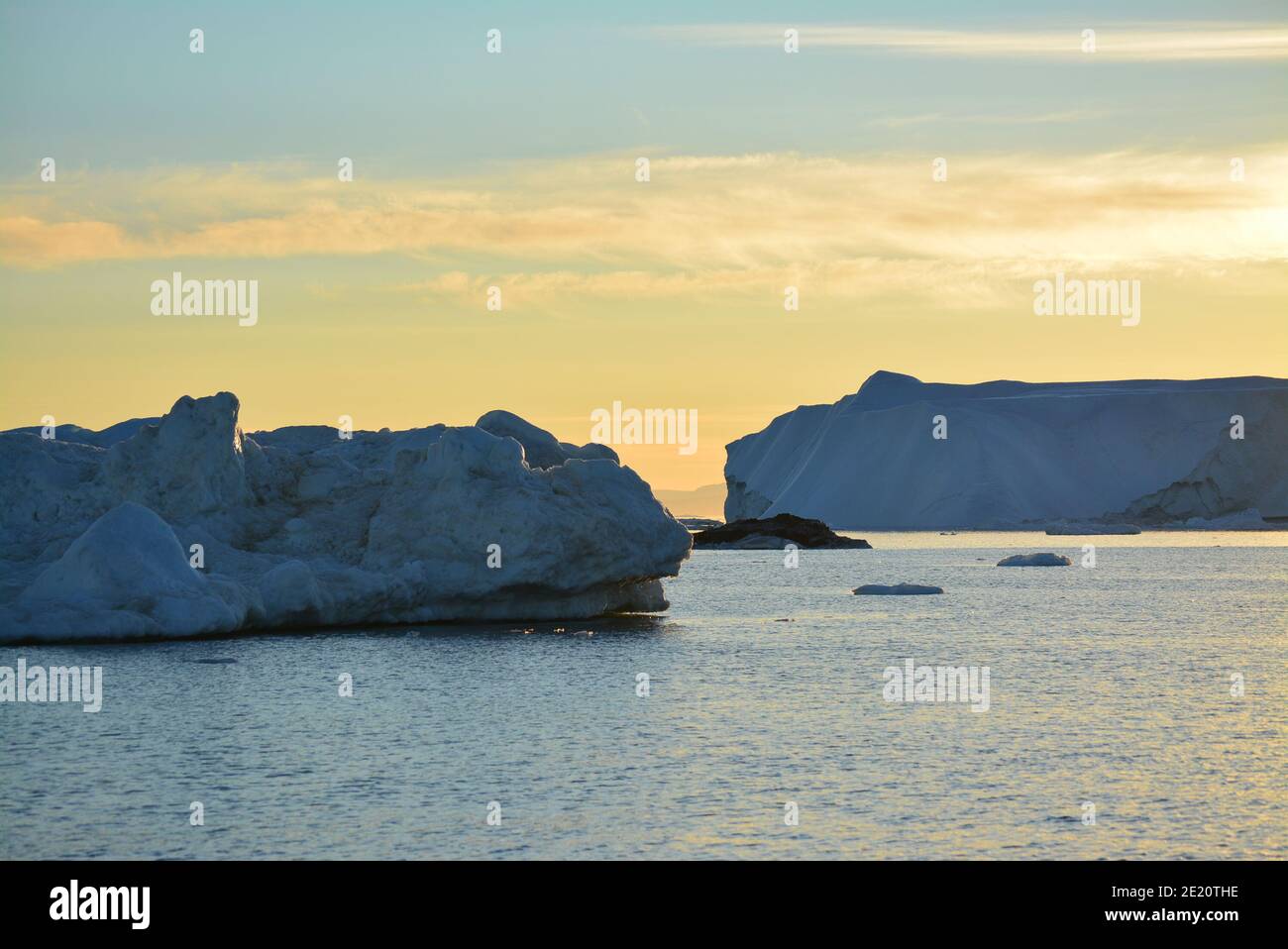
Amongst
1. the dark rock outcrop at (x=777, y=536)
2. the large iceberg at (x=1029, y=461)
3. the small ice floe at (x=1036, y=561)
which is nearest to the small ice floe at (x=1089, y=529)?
the large iceberg at (x=1029, y=461)

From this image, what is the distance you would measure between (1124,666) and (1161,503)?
94.0 m

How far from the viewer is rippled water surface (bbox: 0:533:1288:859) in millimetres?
14703

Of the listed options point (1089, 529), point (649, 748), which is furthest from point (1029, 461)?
point (649, 748)

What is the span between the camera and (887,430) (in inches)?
5007

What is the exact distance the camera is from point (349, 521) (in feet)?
119

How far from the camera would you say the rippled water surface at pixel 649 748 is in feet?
48.2

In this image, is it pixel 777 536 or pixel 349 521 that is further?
pixel 777 536

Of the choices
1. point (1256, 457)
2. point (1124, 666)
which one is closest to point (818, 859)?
point (1124, 666)

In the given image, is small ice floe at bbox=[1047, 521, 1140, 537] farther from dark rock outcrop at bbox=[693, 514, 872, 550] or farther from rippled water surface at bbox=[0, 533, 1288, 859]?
rippled water surface at bbox=[0, 533, 1288, 859]

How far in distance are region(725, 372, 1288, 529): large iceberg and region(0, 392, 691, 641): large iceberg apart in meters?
87.7

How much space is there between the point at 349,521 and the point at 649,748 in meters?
Result: 17.8

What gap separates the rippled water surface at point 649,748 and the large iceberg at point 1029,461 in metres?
85.3

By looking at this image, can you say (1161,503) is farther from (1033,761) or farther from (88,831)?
(88,831)

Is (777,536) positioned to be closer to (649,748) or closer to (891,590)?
(891,590)
